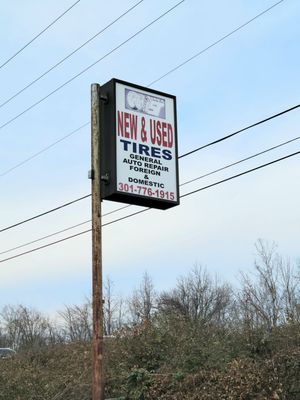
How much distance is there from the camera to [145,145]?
8.16 meters

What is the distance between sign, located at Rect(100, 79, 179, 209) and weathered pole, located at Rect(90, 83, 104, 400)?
9 centimetres

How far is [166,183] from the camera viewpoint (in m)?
8.27

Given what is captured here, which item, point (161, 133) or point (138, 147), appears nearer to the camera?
point (138, 147)

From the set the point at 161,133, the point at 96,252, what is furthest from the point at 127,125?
the point at 96,252

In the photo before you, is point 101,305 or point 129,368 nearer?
point 101,305

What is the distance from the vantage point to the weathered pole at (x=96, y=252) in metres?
7.30

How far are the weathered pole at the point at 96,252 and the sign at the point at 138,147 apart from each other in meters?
0.09

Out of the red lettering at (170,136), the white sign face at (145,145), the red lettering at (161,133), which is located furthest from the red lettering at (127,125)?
the red lettering at (170,136)

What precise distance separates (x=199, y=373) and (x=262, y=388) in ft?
5.93

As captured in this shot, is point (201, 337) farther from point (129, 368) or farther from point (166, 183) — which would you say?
point (166, 183)

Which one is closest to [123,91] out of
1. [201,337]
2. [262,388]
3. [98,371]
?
[98,371]

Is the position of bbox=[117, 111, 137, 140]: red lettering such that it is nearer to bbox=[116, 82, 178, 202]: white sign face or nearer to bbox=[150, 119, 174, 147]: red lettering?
bbox=[116, 82, 178, 202]: white sign face

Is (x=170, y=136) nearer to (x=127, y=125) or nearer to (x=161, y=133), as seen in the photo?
(x=161, y=133)

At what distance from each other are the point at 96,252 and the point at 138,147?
1.54 metres
